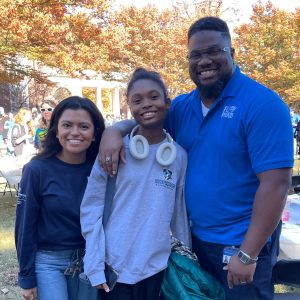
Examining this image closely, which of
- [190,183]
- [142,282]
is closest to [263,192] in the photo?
[190,183]

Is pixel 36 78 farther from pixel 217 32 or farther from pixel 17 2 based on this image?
pixel 217 32

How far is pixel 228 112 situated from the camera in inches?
82.4

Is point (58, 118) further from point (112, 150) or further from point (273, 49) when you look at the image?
point (273, 49)

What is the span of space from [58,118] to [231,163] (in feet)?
3.57

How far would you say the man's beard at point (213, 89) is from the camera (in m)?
2.19

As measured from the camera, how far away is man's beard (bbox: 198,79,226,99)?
219 centimetres

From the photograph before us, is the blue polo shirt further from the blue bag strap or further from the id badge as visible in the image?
the blue bag strap

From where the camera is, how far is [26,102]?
113 feet

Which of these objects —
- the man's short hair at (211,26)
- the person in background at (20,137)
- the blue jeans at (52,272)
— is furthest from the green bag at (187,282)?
the person in background at (20,137)

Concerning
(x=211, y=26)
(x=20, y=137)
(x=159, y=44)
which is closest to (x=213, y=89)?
(x=211, y=26)

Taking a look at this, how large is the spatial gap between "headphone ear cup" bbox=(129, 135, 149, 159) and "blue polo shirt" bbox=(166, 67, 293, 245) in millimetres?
243

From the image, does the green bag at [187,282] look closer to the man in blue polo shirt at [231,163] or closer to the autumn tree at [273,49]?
the man in blue polo shirt at [231,163]

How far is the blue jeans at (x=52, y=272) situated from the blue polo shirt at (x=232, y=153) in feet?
2.46

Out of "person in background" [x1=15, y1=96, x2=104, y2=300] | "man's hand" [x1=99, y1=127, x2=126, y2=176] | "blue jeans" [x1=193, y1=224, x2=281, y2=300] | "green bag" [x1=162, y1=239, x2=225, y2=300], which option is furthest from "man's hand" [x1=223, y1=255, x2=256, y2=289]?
"person in background" [x1=15, y1=96, x2=104, y2=300]
